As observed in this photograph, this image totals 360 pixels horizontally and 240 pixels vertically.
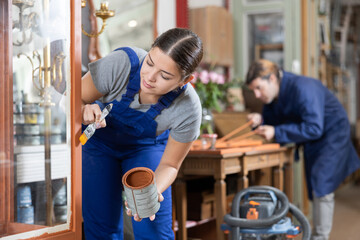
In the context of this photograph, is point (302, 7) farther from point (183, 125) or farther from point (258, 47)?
point (183, 125)

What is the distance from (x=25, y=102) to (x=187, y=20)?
8.84ft

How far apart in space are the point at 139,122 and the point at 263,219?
922 mm

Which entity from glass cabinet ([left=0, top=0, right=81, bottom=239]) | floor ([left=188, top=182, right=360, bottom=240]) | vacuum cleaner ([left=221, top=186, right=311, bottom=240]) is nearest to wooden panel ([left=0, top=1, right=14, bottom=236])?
glass cabinet ([left=0, top=0, right=81, bottom=239])

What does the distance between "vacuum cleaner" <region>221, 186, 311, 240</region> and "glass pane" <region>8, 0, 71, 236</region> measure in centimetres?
106

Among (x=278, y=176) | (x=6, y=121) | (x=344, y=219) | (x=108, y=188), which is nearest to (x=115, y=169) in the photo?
(x=108, y=188)

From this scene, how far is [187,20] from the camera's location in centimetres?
395

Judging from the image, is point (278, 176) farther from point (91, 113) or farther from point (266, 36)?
Answer: point (266, 36)

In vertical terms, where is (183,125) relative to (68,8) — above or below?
below

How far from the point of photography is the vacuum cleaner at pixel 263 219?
231 centimetres

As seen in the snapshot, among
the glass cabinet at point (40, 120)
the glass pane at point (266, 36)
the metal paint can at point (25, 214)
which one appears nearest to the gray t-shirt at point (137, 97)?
the glass cabinet at point (40, 120)

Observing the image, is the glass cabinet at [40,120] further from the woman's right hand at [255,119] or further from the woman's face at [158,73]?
the woman's right hand at [255,119]

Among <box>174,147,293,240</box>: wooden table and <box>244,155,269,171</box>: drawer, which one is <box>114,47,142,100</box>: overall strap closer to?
<box>174,147,293,240</box>: wooden table

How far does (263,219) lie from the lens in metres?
2.31

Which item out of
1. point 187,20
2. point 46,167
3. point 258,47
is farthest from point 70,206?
point 258,47
